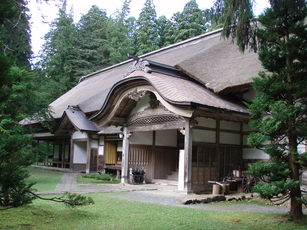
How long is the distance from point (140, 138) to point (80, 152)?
740 cm

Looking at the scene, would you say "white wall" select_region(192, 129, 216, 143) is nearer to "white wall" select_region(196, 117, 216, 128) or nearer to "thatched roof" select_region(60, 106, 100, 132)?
"white wall" select_region(196, 117, 216, 128)

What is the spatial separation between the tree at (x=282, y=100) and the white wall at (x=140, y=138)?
27.6ft

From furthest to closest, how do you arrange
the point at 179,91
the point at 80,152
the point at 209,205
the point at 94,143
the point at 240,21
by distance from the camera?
1. the point at 80,152
2. the point at 94,143
3. the point at 179,91
4. the point at 209,205
5. the point at 240,21

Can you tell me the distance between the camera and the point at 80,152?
2117 cm

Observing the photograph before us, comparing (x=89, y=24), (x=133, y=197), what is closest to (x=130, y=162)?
(x=133, y=197)

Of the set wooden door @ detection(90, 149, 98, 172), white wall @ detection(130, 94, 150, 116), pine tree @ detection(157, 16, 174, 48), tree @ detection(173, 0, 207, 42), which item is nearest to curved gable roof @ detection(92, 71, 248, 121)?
white wall @ detection(130, 94, 150, 116)

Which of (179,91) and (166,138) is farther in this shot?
(166,138)

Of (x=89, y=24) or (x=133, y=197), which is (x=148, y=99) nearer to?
(x=133, y=197)

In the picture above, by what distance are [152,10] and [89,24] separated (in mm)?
8517

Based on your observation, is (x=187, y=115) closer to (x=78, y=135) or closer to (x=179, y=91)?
(x=179, y=91)

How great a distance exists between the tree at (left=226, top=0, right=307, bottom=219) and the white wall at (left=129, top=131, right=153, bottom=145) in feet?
27.6

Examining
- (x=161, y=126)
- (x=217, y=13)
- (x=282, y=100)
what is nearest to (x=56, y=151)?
(x=161, y=126)

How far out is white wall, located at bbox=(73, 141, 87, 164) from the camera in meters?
20.9

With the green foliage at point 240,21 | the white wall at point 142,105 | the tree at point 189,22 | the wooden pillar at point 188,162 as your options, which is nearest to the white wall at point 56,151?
the white wall at point 142,105
